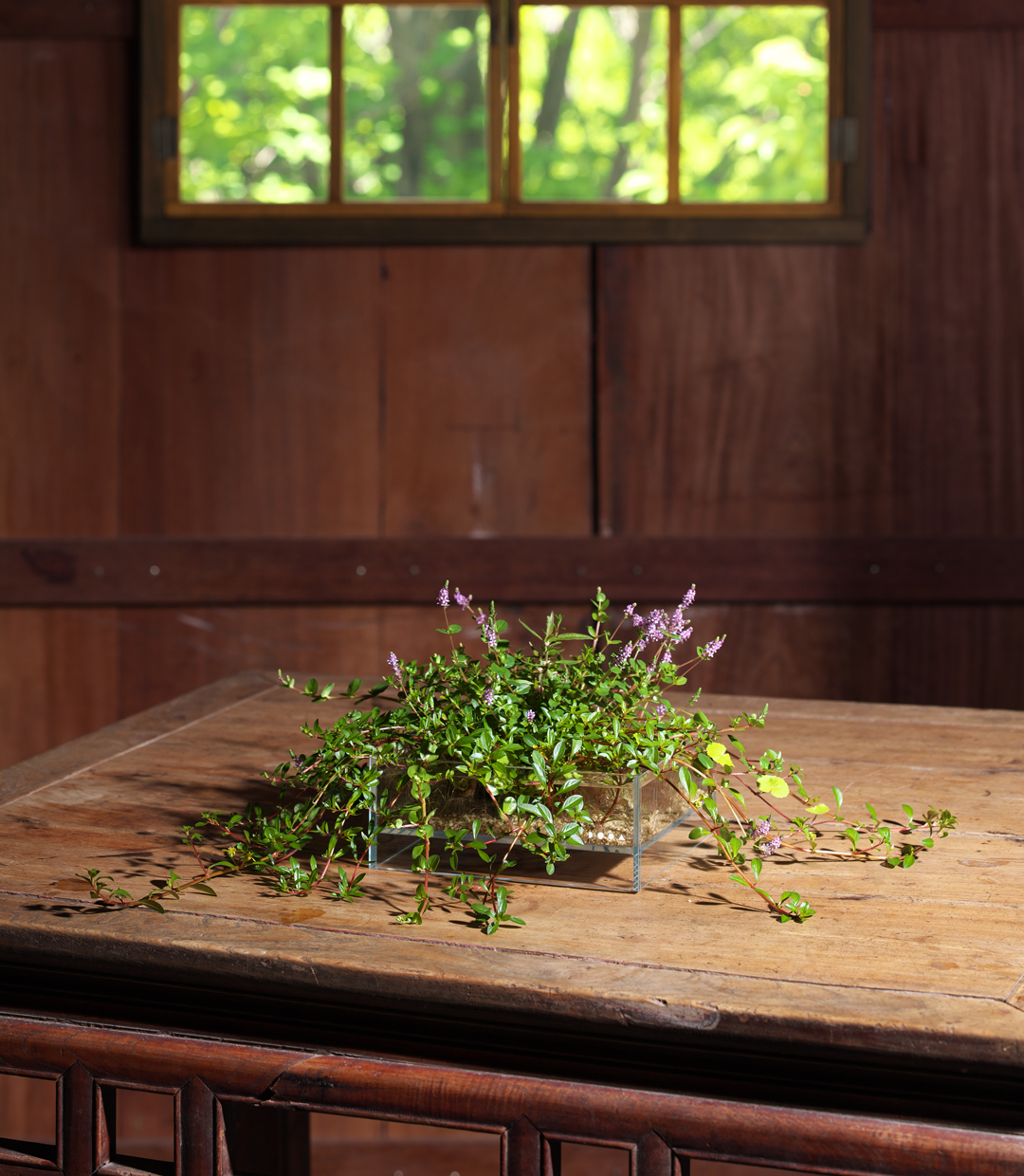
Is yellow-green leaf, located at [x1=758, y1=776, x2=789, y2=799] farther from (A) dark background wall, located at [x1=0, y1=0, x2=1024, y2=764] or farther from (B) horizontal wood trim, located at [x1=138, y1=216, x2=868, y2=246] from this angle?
(B) horizontal wood trim, located at [x1=138, y1=216, x2=868, y2=246]

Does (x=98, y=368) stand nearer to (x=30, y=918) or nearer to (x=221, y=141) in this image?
(x=221, y=141)

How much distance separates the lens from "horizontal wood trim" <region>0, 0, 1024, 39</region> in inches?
99.4

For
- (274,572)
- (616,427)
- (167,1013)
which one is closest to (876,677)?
(616,427)

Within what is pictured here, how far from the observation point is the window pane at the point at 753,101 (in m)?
2.57

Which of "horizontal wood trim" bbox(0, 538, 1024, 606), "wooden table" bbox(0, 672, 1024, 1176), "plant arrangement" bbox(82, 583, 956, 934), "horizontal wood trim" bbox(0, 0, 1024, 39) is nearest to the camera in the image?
"wooden table" bbox(0, 672, 1024, 1176)

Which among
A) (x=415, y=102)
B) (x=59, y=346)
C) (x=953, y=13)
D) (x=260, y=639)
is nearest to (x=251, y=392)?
(x=59, y=346)

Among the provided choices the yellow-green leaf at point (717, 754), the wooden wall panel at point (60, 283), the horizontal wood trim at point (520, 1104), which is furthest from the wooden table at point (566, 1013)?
the wooden wall panel at point (60, 283)

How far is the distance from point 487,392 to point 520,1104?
6.17 ft

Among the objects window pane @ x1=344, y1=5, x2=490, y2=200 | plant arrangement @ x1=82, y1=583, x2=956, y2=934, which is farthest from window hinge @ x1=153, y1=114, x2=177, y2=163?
plant arrangement @ x1=82, y1=583, x2=956, y2=934

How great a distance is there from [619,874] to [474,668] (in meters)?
0.21

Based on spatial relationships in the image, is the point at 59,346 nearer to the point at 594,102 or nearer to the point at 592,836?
the point at 594,102

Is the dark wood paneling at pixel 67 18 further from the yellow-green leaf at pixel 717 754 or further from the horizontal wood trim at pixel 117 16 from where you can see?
the yellow-green leaf at pixel 717 754

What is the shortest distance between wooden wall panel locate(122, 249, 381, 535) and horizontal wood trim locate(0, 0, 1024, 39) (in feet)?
1.43

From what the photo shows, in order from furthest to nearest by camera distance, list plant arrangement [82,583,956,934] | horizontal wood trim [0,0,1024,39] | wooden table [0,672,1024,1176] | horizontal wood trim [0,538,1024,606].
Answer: horizontal wood trim [0,538,1024,606]
horizontal wood trim [0,0,1024,39]
plant arrangement [82,583,956,934]
wooden table [0,672,1024,1176]
